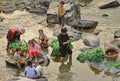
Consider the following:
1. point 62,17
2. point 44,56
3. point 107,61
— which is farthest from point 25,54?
point 62,17

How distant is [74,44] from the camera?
62.1ft

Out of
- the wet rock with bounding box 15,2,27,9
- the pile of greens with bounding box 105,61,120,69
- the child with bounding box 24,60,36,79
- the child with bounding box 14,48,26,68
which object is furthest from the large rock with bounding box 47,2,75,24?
the child with bounding box 24,60,36,79

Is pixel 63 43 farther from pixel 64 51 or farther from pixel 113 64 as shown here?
pixel 113 64

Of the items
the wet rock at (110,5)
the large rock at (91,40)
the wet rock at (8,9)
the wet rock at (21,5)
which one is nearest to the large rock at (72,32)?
the large rock at (91,40)

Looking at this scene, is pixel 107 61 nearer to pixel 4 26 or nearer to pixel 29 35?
pixel 29 35

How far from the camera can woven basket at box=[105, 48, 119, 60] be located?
622 inches

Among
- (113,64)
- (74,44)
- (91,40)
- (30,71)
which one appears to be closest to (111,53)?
(113,64)

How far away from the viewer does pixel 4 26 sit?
2231 centimetres

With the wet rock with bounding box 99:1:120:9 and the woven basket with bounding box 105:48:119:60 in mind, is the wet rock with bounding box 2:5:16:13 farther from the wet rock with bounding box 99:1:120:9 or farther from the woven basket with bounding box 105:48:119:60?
the woven basket with bounding box 105:48:119:60

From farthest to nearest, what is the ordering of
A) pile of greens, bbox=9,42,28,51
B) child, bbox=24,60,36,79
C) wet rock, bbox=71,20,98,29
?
wet rock, bbox=71,20,98,29, pile of greens, bbox=9,42,28,51, child, bbox=24,60,36,79

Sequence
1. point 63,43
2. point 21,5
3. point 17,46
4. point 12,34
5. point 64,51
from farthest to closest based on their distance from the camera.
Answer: point 21,5, point 12,34, point 17,46, point 64,51, point 63,43

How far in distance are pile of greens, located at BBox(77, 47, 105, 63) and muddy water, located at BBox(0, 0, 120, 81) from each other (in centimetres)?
30

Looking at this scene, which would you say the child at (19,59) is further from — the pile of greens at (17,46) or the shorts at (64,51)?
the shorts at (64,51)

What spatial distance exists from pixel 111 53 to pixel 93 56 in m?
0.82
